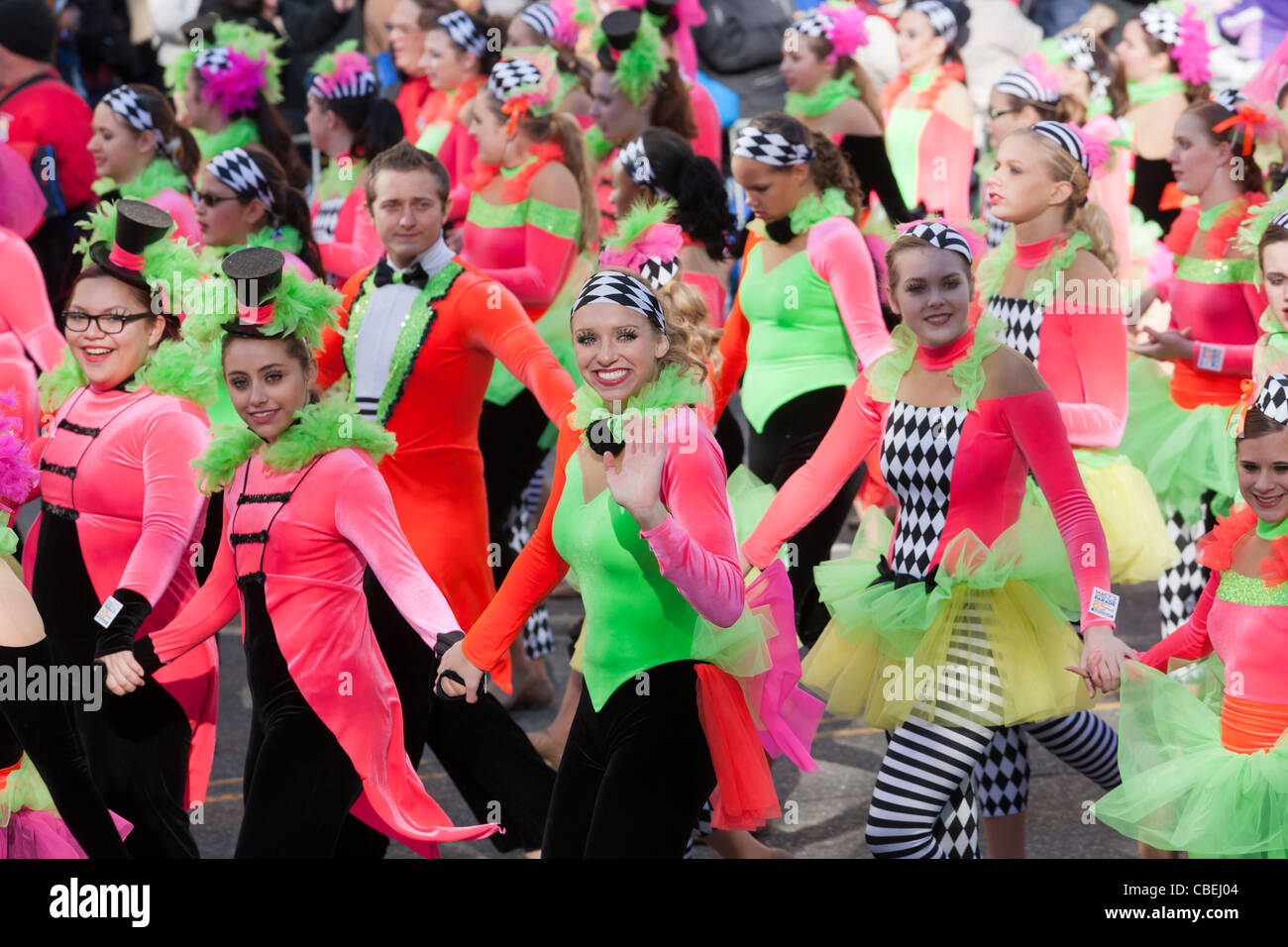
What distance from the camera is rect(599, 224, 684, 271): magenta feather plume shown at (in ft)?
20.2

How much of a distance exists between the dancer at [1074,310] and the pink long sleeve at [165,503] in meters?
2.51

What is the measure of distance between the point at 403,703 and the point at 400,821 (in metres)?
0.56

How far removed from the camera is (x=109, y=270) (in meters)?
5.30

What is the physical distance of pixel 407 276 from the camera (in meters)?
5.64

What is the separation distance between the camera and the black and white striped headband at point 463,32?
30.3 feet

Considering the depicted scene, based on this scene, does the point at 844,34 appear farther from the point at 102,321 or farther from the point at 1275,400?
the point at 1275,400

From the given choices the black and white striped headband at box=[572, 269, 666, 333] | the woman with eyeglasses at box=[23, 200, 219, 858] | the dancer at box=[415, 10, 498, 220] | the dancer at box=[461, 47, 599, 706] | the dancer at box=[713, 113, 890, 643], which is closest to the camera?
the black and white striped headband at box=[572, 269, 666, 333]

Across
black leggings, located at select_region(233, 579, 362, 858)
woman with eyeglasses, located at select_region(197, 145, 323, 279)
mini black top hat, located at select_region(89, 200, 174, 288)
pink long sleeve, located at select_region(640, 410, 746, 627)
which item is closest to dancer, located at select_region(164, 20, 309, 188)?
woman with eyeglasses, located at select_region(197, 145, 323, 279)

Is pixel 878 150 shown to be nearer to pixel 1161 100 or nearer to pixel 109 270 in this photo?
pixel 1161 100

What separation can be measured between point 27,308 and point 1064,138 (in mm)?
3428

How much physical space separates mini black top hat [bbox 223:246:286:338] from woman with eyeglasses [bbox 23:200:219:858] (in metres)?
0.28

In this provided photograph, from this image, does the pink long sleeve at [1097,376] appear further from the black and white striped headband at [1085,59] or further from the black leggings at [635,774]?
the black and white striped headband at [1085,59]

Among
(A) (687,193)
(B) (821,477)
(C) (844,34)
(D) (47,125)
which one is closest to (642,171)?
(A) (687,193)

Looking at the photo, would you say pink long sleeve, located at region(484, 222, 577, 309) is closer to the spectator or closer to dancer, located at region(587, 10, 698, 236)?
dancer, located at region(587, 10, 698, 236)
